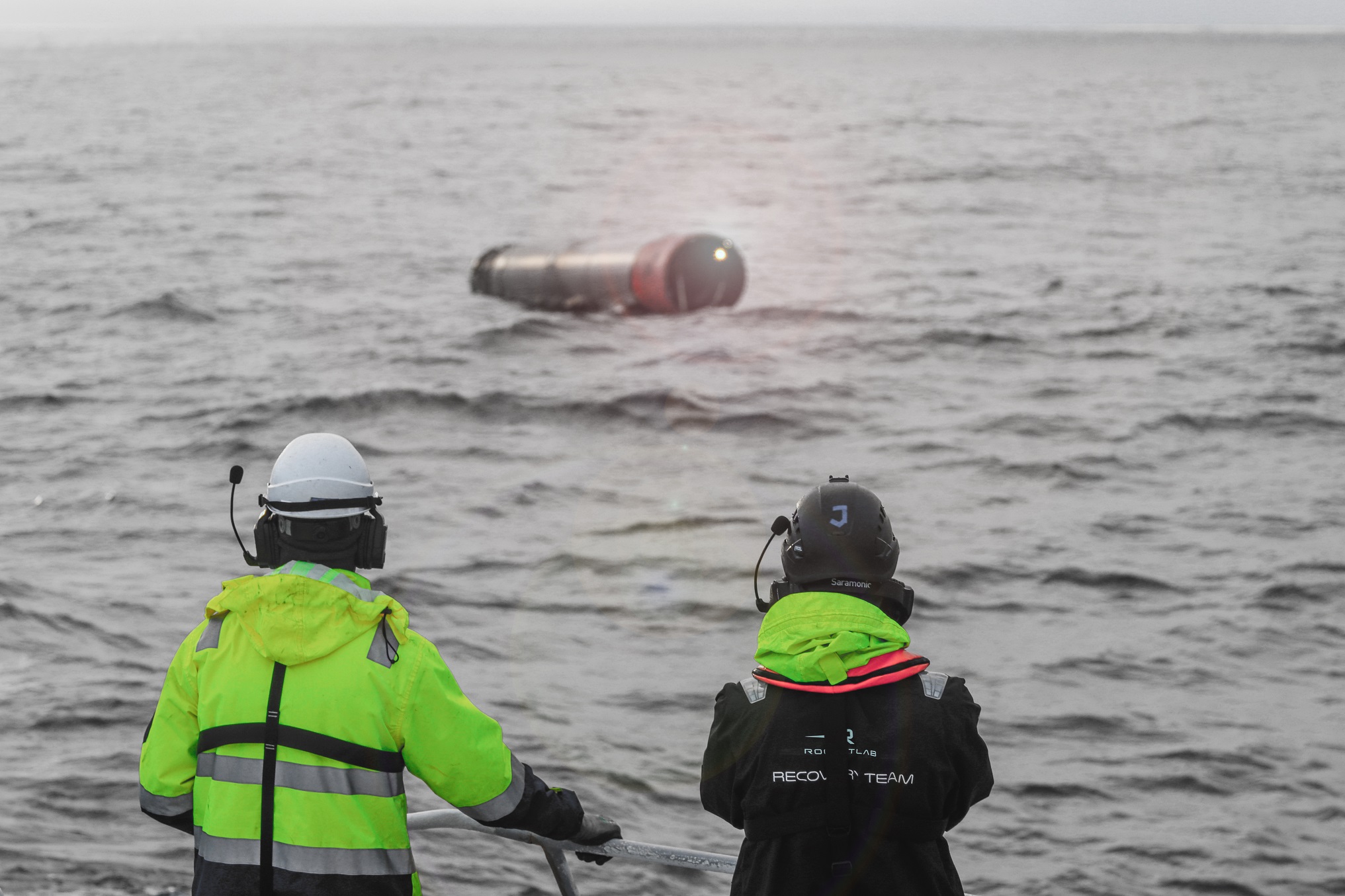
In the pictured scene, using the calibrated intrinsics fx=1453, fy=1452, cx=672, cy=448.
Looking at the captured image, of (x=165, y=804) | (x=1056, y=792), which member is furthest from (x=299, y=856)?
(x=1056, y=792)

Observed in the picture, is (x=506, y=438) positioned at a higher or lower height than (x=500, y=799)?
lower

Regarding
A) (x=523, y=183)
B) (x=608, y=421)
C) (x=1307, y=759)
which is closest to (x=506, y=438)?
(x=608, y=421)

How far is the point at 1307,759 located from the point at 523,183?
4706 cm

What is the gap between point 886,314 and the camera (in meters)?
30.3

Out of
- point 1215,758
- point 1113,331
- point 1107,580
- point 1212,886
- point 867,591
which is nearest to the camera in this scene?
point 867,591

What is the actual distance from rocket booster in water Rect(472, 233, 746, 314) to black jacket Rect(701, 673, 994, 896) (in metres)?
24.1

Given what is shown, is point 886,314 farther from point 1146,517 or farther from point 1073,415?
point 1146,517

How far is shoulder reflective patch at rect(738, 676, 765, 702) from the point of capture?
377 cm

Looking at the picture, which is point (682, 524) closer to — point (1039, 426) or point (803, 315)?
point (1039, 426)

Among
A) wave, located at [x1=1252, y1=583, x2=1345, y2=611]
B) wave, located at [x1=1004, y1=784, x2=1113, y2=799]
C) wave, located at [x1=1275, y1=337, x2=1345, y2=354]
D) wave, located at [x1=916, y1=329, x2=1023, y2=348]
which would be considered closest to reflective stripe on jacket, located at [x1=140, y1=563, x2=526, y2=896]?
wave, located at [x1=1004, y1=784, x2=1113, y2=799]

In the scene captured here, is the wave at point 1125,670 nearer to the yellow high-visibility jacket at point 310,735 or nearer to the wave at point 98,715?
the wave at point 98,715

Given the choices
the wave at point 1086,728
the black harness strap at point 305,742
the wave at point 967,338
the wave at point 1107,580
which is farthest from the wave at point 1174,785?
the wave at point 967,338

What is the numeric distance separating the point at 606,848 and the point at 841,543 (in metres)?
1.23

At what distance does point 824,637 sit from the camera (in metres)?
3.71
